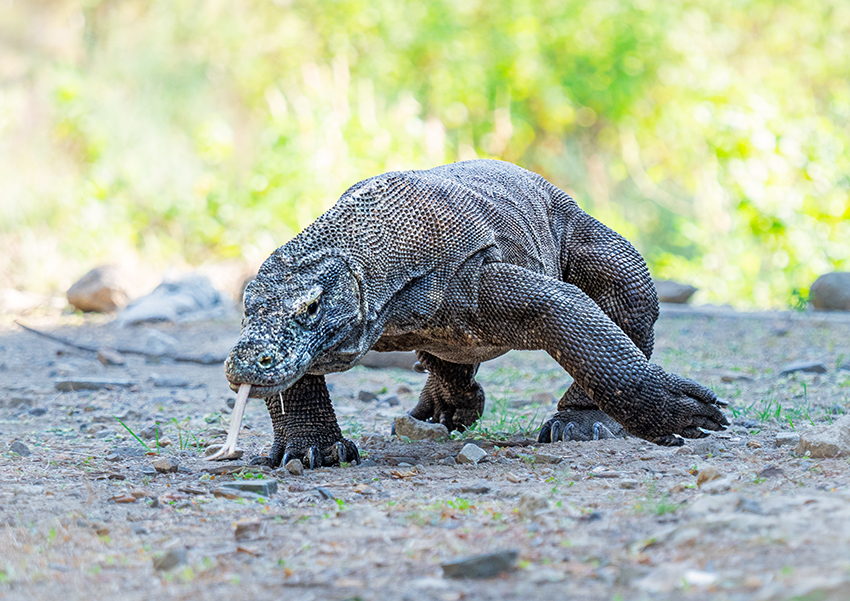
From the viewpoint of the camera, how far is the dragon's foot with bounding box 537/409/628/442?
10.2 feet

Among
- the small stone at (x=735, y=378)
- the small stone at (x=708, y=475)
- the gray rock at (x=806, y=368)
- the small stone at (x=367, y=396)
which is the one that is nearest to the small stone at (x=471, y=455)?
the small stone at (x=708, y=475)

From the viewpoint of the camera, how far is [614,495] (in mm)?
2127

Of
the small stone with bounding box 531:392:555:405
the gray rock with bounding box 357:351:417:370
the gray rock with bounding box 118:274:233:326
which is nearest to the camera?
the small stone with bounding box 531:392:555:405

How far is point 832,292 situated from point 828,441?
5556 mm

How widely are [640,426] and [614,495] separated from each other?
0.53m

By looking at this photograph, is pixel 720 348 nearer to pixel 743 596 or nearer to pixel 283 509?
pixel 283 509

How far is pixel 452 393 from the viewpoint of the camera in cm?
367

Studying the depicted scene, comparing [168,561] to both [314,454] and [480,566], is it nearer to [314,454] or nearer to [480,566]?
[480,566]

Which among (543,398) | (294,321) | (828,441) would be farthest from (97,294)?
(828,441)

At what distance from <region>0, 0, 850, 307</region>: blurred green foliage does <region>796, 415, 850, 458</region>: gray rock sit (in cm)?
593

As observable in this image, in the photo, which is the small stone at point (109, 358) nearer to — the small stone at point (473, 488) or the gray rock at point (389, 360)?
the gray rock at point (389, 360)

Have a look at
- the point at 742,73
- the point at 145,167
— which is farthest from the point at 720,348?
the point at 742,73

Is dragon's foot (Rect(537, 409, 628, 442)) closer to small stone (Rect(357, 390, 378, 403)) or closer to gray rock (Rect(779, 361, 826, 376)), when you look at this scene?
small stone (Rect(357, 390, 378, 403))

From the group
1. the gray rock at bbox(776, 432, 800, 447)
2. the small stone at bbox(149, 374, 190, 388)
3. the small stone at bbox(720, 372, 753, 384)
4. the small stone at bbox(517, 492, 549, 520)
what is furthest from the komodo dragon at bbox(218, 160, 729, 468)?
the small stone at bbox(149, 374, 190, 388)
